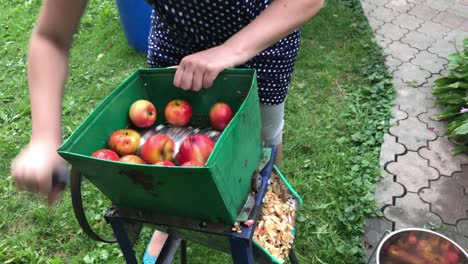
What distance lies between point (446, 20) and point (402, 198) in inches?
111

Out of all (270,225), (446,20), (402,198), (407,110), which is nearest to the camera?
(270,225)

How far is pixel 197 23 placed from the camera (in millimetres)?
1464

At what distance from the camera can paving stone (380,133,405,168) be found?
2918mm

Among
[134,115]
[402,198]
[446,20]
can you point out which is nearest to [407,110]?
[402,198]

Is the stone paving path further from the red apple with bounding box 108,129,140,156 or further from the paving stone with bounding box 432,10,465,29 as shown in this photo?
the red apple with bounding box 108,129,140,156

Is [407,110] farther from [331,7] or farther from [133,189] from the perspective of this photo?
[133,189]

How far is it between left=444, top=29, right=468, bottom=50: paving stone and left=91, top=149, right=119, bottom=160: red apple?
398 cm

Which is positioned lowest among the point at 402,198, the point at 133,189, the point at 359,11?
the point at 402,198

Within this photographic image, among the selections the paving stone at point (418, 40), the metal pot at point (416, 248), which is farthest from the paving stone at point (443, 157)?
the paving stone at point (418, 40)

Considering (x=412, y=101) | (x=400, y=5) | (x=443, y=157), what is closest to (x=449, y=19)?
(x=400, y=5)

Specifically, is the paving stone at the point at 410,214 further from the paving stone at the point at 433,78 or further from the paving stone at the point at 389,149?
the paving stone at the point at 433,78

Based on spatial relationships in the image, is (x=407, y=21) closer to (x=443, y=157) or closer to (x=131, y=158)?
(x=443, y=157)

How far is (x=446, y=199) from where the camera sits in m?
2.61

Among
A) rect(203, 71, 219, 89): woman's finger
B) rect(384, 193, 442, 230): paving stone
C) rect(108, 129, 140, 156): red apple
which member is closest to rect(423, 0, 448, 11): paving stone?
rect(384, 193, 442, 230): paving stone
